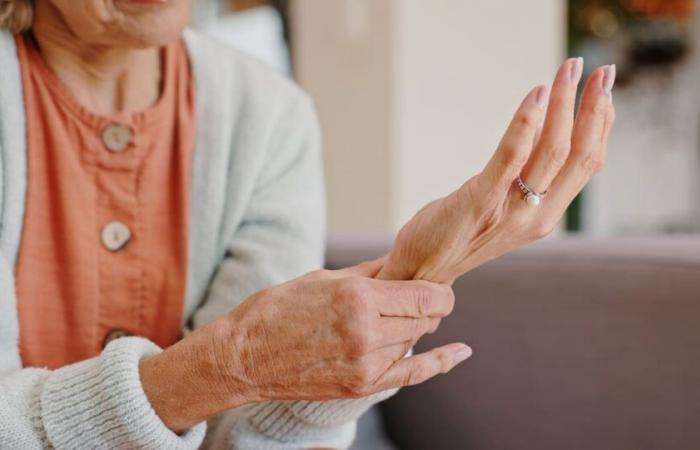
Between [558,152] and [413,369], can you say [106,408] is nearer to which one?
[413,369]

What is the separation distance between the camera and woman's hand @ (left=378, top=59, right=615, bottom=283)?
599 mm

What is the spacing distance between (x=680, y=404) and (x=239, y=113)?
0.55m

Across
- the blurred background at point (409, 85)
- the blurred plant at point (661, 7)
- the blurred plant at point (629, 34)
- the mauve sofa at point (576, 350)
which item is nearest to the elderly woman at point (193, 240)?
the mauve sofa at point (576, 350)

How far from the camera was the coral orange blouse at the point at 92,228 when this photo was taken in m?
0.82

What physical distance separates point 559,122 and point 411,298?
0.17 meters

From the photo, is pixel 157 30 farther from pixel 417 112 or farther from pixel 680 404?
pixel 417 112

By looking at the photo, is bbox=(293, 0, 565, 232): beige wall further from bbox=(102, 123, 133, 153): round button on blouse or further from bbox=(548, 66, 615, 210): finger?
bbox=(548, 66, 615, 210): finger

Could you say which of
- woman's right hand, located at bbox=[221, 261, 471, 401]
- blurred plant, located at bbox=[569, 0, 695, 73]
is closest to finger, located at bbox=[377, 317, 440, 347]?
woman's right hand, located at bbox=[221, 261, 471, 401]

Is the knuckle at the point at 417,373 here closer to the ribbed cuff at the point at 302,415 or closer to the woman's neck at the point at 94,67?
the ribbed cuff at the point at 302,415

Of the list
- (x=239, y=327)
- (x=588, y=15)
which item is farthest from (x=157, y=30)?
(x=588, y=15)

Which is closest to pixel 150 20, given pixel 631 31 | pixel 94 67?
pixel 94 67

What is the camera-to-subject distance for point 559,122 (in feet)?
2.00

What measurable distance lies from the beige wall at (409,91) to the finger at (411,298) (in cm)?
116

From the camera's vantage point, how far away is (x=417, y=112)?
1.83m
